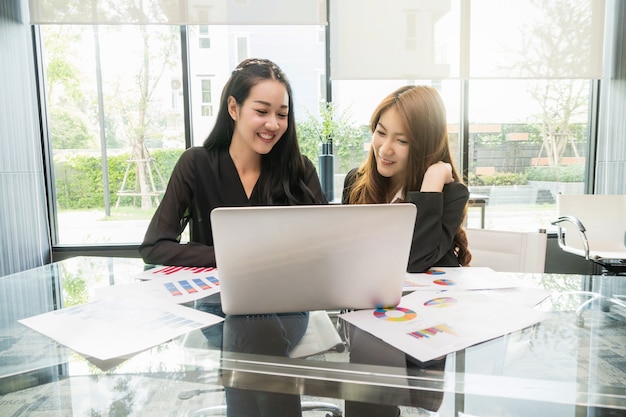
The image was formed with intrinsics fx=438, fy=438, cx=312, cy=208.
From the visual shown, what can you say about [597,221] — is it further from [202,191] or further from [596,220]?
[202,191]

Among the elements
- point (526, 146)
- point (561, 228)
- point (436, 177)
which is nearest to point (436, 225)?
point (436, 177)

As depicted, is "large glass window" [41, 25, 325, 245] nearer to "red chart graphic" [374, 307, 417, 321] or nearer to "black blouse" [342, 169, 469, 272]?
"black blouse" [342, 169, 469, 272]

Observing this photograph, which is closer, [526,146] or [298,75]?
[298,75]

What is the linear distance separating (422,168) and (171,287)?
1019mm

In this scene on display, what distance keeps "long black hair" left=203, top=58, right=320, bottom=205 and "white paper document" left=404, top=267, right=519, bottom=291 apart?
64 centimetres

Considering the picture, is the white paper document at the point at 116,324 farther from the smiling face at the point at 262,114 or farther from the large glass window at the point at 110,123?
the large glass window at the point at 110,123

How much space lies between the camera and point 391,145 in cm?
171

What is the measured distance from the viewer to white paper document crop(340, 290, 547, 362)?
2.51 feet

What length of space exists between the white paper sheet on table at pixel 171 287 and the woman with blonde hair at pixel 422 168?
0.69 metres

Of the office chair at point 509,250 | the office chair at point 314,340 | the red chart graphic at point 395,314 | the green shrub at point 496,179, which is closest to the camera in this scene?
the office chair at point 314,340

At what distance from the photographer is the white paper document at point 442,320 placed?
76 cm

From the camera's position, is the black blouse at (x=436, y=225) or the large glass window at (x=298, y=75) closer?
the black blouse at (x=436, y=225)

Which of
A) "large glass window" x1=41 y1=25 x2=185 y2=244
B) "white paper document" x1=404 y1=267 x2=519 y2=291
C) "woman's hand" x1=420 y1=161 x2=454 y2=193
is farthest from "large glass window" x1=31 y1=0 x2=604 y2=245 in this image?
"white paper document" x1=404 y1=267 x2=519 y2=291

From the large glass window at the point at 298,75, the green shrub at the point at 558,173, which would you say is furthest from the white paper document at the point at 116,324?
the green shrub at the point at 558,173
